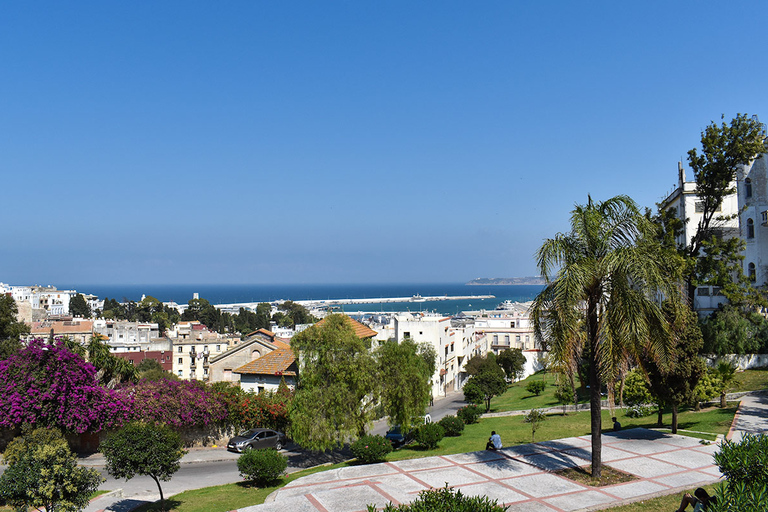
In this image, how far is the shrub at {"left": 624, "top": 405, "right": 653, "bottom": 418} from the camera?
80.5 ft

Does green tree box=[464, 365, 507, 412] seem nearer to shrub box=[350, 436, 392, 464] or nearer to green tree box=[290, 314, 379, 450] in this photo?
green tree box=[290, 314, 379, 450]

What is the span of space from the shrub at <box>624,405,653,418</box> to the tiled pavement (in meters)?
5.72

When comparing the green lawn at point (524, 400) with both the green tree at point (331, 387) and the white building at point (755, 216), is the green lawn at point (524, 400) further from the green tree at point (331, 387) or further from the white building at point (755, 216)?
the green tree at point (331, 387)

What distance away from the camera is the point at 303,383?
23406 mm

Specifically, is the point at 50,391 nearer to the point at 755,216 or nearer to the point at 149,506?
the point at 149,506

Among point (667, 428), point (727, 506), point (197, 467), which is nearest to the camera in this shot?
point (727, 506)

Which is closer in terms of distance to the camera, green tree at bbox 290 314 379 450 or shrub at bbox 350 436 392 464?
shrub at bbox 350 436 392 464

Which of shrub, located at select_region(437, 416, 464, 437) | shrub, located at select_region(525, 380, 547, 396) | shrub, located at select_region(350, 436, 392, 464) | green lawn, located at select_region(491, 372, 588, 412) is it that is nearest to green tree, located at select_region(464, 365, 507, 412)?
green lawn, located at select_region(491, 372, 588, 412)

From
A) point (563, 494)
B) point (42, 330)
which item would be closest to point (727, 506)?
point (563, 494)

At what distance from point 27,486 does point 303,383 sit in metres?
12.8

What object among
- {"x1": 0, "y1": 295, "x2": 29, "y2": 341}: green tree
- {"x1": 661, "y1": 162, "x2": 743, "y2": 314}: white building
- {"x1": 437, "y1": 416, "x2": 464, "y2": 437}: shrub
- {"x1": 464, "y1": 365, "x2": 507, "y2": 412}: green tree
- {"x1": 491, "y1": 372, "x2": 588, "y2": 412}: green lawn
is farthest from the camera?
{"x1": 0, "y1": 295, "x2": 29, "y2": 341}: green tree

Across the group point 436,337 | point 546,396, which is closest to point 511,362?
point 436,337

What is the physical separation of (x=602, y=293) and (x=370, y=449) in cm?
924

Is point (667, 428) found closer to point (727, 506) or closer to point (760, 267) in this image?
point (727, 506)
